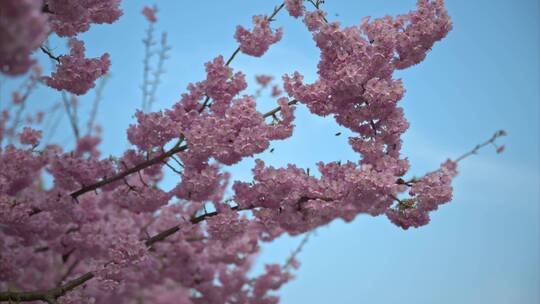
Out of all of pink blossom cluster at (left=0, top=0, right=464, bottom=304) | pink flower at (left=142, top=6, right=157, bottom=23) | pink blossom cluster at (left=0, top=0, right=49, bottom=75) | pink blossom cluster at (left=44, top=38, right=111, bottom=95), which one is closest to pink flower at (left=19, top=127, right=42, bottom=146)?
pink blossom cluster at (left=0, top=0, right=464, bottom=304)

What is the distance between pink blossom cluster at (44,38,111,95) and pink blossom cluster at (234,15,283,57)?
150 centimetres

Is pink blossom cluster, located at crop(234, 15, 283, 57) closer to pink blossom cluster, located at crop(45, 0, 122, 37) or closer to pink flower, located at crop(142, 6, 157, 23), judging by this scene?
pink blossom cluster, located at crop(45, 0, 122, 37)

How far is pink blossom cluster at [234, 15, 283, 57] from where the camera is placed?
5.58m

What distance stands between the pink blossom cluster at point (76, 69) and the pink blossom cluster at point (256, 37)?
1.50m

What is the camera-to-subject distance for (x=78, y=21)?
5465 mm

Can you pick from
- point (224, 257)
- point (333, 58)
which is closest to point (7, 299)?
point (224, 257)

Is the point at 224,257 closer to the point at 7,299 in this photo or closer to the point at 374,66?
the point at 7,299

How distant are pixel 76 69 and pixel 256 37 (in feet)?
6.55

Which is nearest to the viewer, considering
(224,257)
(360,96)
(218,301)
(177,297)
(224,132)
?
(177,297)

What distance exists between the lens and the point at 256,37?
557cm

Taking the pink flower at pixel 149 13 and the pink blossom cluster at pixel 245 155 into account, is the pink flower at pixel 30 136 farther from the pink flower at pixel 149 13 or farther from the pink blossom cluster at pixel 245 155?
the pink flower at pixel 149 13

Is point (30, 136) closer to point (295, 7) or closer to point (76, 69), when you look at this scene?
point (76, 69)

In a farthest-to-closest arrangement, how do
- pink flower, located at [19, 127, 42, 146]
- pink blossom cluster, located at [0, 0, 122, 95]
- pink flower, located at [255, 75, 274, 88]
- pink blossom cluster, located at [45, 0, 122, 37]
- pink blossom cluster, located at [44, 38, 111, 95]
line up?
1. pink flower, located at [255, 75, 274, 88]
2. pink flower, located at [19, 127, 42, 146]
3. pink blossom cluster, located at [45, 0, 122, 37]
4. pink blossom cluster, located at [44, 38, 111, 95]
5. pink blossom cluster, located at [0, 0, 122, 95]

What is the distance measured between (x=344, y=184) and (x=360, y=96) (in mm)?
990
